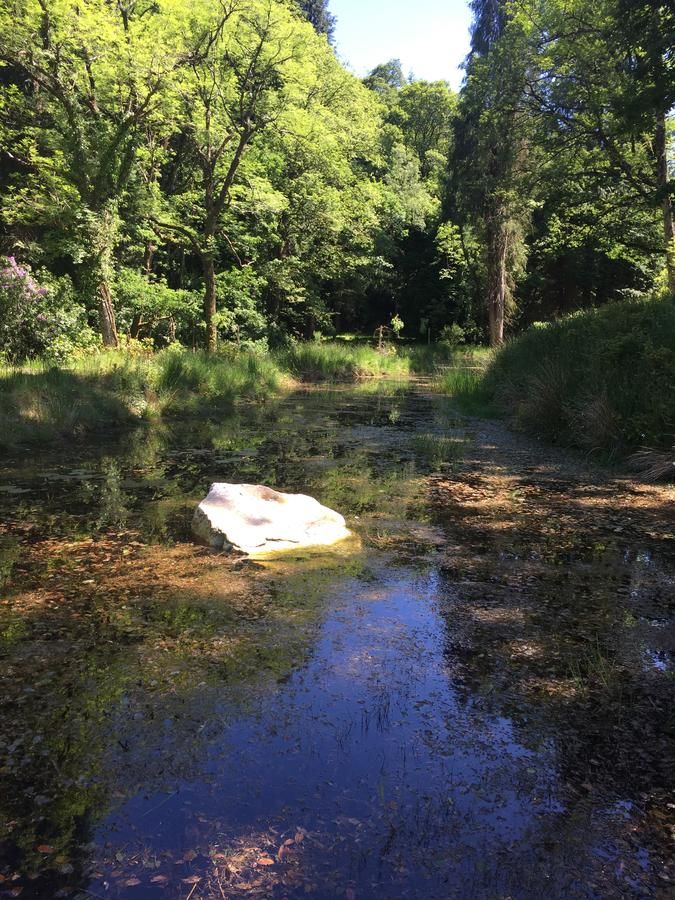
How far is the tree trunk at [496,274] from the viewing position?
28.4m

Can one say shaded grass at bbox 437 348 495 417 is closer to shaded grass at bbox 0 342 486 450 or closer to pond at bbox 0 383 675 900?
shaded grass at bbox 0 342 486 450

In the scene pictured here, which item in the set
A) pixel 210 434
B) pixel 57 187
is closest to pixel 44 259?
pixel 57 187

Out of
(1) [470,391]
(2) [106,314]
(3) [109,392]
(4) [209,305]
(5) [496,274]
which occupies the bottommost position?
(1) [470,391]

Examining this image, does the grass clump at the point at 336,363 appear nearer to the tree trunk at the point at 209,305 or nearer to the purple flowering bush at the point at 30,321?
the tree trunk at the point at 209,305

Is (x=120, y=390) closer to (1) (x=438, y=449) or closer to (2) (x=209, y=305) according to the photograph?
(1) (x=438, y=449)

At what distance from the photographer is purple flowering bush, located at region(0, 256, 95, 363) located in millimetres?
12938

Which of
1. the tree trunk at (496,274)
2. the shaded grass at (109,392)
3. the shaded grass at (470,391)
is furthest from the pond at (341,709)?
the tree trunk at (496,274)

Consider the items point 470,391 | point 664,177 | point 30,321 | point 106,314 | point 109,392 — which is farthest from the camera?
point 106,314

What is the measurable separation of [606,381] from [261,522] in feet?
20.1

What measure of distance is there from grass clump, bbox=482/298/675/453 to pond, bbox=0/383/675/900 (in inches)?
110

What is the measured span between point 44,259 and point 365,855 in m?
19.3

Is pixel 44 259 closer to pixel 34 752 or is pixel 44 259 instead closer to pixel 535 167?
pixel 535 167

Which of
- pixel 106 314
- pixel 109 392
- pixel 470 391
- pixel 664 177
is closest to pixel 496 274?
pixel 664 177

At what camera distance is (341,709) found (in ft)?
10.6
